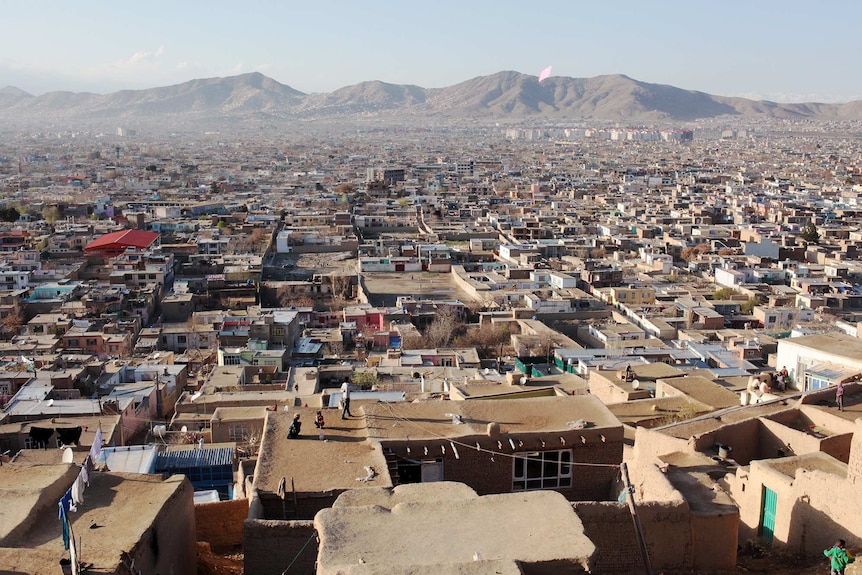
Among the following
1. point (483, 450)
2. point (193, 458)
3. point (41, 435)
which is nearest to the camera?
point (483, 450)

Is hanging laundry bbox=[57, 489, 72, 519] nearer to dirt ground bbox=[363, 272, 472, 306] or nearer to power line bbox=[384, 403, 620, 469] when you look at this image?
power line bbox=[384, 403, 620, 469]

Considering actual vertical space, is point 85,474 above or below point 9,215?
above

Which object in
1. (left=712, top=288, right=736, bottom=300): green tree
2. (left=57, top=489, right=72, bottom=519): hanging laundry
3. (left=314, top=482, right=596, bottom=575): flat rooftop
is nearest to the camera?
(left=314, top=482, right=596, bottom=575): flat rooftop

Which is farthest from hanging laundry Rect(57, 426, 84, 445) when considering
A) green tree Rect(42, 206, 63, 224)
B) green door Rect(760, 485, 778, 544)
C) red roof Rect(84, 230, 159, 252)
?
green tree Rect(42, 206, 63, 224)

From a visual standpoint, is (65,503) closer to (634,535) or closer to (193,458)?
(634,535)

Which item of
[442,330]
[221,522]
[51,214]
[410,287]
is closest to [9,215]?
[51,214]

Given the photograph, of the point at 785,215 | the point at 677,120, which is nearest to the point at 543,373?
the point at 785,215
